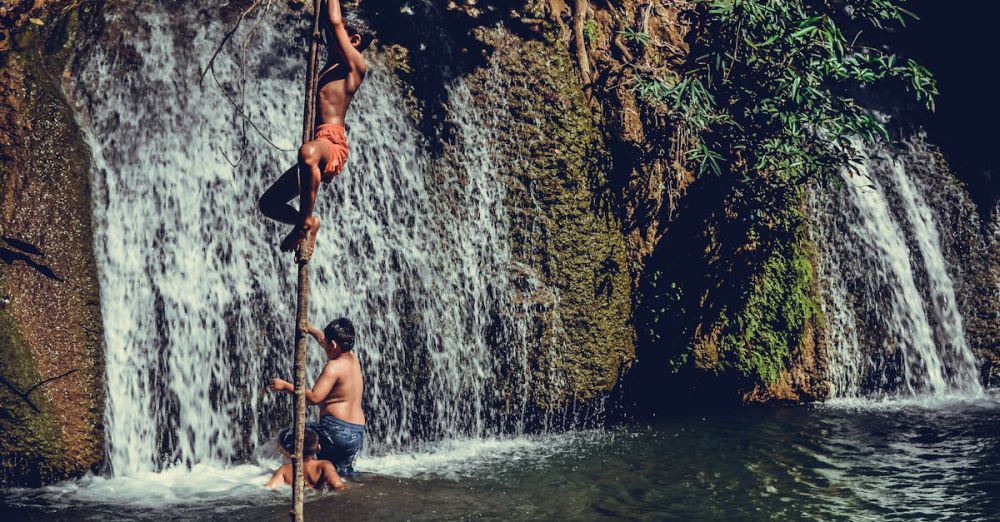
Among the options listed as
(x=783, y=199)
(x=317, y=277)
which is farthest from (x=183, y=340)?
(x=783, y=199)

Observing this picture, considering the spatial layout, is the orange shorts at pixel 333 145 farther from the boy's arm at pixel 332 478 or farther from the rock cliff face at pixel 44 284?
the rock cliff face at pixel 44 284

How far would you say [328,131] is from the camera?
567cm

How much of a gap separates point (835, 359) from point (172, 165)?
7.02 meters

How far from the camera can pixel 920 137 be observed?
1284cm

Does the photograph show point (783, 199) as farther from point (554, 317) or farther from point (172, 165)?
point (172, 165)

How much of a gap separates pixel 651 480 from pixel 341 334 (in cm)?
266

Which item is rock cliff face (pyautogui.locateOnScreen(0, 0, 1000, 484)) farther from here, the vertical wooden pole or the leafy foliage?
the vertical wooden pole

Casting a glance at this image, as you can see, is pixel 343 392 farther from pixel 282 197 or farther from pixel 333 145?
pixel 333 145

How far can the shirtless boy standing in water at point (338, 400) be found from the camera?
771cm

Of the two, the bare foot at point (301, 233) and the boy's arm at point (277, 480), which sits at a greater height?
the bare foot at point (301, 233)

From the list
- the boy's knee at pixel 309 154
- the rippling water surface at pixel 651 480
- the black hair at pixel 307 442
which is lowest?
the rippling water surface at pixel 651 480

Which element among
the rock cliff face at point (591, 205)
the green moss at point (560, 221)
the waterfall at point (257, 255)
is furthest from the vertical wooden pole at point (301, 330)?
the green moss at point (560, 221)

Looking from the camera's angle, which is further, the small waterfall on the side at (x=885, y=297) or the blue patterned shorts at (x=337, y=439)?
the small waterfall on the side at (x=885, y=297)

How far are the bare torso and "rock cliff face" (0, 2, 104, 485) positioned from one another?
6.06 ft
